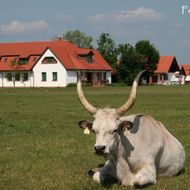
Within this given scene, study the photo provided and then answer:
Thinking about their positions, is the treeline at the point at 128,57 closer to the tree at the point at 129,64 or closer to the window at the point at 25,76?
the tree at the point at 129,64

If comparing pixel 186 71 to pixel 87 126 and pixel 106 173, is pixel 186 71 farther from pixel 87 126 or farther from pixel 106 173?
pixel 87 126

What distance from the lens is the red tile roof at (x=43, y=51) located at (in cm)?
10975

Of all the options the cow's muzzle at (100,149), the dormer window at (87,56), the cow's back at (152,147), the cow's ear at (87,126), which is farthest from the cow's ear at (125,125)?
the dormer window at (87,56)

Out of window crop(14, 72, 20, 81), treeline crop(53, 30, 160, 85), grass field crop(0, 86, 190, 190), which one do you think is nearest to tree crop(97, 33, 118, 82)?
treeline crop(53, 30, 160, 85)

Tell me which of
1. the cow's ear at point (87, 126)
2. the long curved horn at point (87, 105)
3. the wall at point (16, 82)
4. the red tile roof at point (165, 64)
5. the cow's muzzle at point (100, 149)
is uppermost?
the red tile roof at point (165, 64)

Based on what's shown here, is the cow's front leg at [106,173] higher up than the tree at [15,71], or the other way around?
the tree at [15,71]

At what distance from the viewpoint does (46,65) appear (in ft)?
360

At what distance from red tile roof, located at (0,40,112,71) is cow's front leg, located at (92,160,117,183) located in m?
→ 96.4

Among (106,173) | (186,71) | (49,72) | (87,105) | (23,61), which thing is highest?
(23,61)

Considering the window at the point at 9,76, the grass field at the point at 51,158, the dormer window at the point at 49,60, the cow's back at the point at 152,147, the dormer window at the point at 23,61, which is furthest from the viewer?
the dormer window at the point at 23,61

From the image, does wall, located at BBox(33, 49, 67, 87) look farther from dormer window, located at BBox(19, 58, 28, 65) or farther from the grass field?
the grass field

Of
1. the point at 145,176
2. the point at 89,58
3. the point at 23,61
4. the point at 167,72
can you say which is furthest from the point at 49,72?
the point at 145,176

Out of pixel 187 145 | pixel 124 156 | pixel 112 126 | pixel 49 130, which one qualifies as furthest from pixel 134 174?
pixel 49 130

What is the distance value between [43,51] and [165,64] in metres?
51.1
